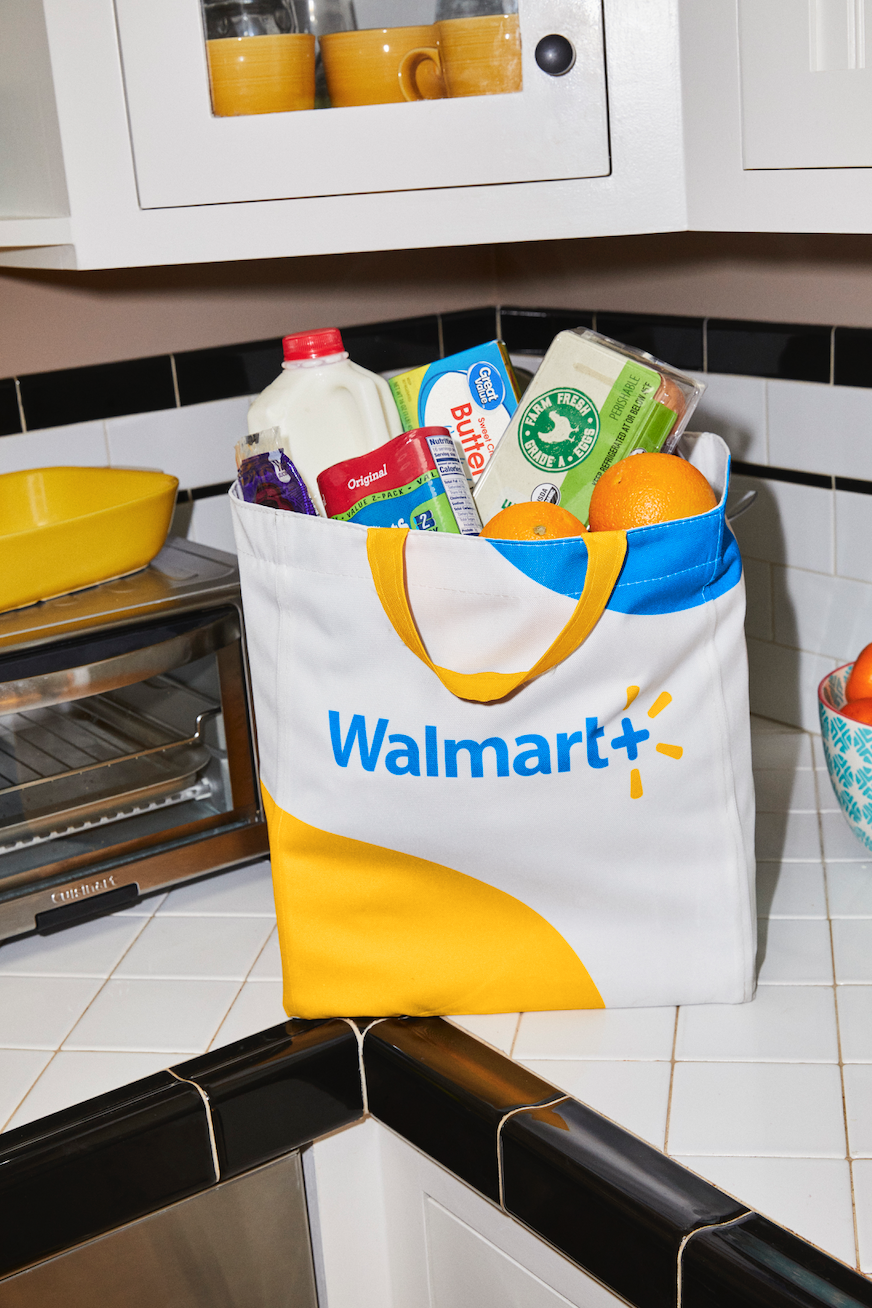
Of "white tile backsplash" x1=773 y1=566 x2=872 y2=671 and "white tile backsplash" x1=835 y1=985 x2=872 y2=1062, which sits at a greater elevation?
"white tile backsplash" x1=773 y1=566 x2=872 y2=671

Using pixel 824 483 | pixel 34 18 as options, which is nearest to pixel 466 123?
pixel 34 18

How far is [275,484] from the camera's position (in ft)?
2.84

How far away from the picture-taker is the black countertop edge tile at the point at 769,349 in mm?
1227

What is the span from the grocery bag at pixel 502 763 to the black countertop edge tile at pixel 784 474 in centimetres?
42

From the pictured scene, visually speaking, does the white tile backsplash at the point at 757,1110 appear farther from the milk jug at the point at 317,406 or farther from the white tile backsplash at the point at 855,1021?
the milk jug at the point at 317,406

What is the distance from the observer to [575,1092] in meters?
0.81

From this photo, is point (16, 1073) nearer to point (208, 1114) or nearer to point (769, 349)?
point (208, 1114)

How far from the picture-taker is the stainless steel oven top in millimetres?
1001

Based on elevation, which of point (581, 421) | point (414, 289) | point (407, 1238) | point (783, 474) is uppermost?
point (414, 289)

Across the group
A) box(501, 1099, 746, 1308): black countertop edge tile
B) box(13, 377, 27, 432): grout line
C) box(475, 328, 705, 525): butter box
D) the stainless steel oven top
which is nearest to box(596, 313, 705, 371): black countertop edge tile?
box(475, 328, 705, 525): butter box

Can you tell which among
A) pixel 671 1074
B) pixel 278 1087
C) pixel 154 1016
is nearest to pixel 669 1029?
pixel 671 1074

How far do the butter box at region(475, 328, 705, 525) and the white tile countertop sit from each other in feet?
1.24

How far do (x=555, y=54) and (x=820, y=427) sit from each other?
493 millimetres

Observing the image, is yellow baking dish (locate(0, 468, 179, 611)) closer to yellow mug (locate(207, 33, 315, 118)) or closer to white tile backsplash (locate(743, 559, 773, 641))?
yellow mug (locate(207, 33, 315, 118))
